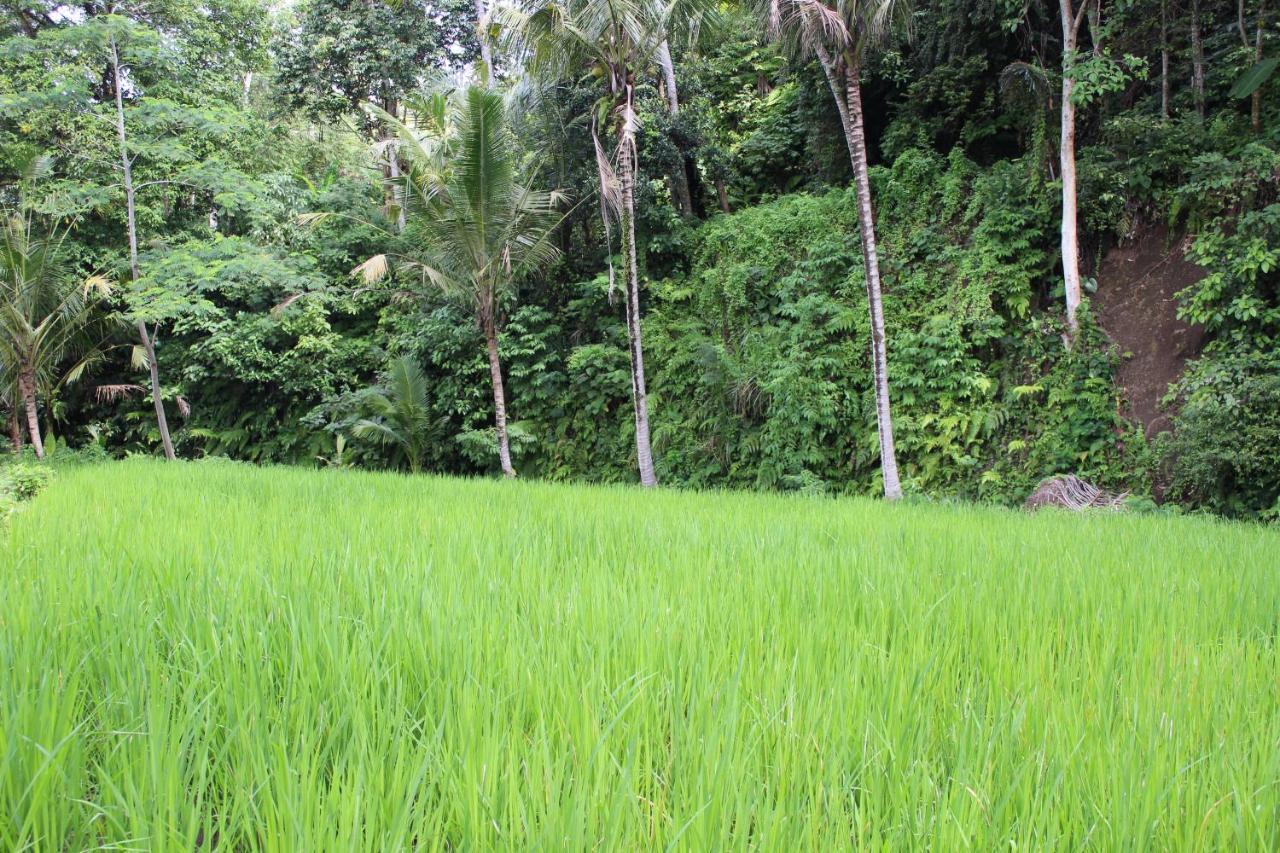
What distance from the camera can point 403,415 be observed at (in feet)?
41.2

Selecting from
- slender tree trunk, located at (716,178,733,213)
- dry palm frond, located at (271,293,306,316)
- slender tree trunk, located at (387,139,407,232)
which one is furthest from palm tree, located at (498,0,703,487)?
dry palm frond, located at (271,293,306,316)

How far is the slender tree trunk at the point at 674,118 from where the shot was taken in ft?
38.7

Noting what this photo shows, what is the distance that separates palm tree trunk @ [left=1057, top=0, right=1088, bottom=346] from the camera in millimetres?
7824

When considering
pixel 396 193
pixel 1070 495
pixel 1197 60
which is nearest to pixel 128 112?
pixel 396 193

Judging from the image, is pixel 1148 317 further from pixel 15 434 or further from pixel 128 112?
pixel 15 434

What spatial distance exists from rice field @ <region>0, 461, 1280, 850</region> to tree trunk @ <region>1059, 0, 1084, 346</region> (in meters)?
6.32

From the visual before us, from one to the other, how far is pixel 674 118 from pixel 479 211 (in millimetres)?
4410

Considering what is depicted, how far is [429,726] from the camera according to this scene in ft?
3.55

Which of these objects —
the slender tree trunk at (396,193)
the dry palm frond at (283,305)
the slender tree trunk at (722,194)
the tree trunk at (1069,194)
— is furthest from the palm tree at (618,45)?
the dry palm frond at (283,305)

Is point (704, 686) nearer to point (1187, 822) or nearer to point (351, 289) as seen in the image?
point (1187, 822)

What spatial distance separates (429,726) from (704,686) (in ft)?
1.56

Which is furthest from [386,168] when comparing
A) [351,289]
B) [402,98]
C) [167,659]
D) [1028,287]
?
[167,659]

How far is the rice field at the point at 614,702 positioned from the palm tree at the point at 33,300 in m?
10.9

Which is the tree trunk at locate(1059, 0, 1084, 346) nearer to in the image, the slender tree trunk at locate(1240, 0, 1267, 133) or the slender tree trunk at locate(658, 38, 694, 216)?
the slender tree trunk at locate(1240, 0, 1267, 133)
